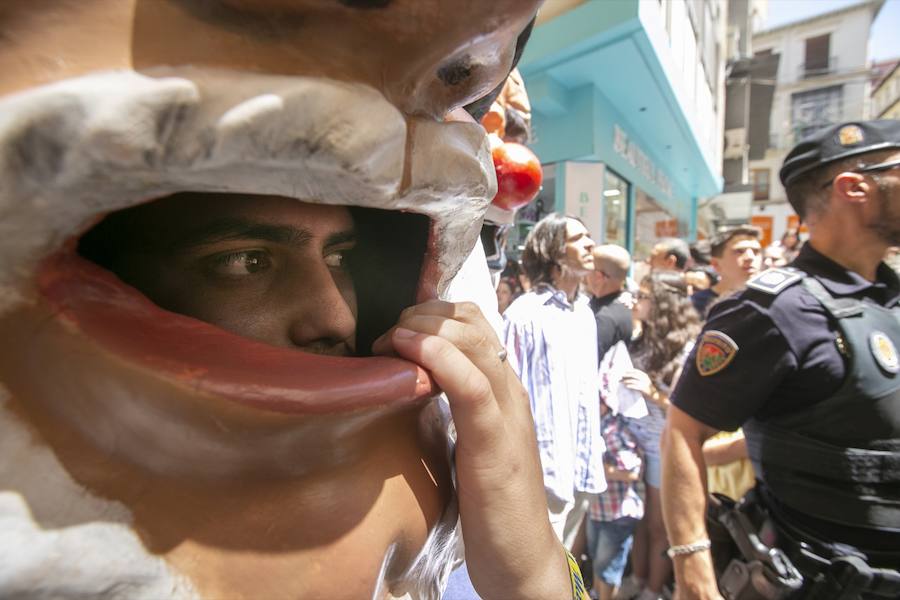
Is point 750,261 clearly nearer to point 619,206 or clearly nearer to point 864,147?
point 864,147

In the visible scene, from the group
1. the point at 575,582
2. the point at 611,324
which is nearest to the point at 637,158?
the point at 611,324

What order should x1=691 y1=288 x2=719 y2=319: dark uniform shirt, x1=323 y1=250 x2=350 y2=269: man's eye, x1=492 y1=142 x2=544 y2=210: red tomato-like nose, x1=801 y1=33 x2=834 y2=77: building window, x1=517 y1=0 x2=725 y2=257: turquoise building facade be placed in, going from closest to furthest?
x1=323 y1=250 x2=350 y2=269: man's eye
x1=492 y1=142 x2=544 y2=210: red tomato-like nose
x1=691 y1=288 x2=719 y2=319: dark uniform shirt
x1=517 y1=0 x2=725 y2=257: turquoise building facade
x1=801 y1=33 x2=834 y2=77: building window

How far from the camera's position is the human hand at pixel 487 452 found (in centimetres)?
49

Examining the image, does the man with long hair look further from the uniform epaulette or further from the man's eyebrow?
the man's eyebrow

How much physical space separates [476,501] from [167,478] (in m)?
0.30

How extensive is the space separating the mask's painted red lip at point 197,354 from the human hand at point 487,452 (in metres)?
0.07

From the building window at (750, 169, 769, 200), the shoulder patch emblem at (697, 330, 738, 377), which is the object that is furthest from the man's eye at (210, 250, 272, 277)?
the building window at (750, 169, 769, 200)

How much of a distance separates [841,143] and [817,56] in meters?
32.9

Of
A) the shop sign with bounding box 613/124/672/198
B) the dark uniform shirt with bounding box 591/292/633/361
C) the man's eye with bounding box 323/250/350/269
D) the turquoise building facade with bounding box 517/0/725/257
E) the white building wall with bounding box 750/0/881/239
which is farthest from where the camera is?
the white building wall with bounding box 750/0/881/239

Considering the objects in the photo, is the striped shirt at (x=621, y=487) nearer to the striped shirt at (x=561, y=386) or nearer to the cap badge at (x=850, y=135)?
the striped shirt at (x=561, y=386)

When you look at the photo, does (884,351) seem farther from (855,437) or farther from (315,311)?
(315,311)

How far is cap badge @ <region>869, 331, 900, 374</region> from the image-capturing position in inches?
53.5

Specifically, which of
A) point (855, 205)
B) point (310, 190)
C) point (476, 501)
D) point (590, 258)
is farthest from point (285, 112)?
point (590, 258)

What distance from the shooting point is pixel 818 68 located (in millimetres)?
26125
